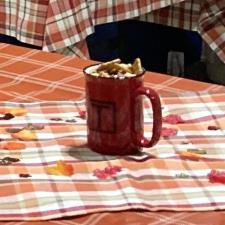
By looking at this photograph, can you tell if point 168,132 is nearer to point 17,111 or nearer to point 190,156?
point 190,156

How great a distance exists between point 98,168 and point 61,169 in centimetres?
4

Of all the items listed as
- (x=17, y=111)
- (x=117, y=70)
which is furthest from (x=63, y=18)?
(x=117, y=70)

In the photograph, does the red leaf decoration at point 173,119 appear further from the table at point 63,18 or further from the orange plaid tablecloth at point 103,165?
the table at point 63,18

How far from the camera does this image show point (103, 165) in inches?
35.9

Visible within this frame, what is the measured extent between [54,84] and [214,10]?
1.22 meters

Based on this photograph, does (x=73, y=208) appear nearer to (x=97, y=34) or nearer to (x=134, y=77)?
(x=134, y=77)

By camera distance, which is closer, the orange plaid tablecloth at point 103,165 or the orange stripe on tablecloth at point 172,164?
the orange plaid tablecloth at point 103,165

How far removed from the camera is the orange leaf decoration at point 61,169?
0.89 meters

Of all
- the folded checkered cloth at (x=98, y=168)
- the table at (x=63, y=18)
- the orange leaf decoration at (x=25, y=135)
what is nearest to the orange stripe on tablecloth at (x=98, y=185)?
the folded checkered cloth at (x=98, y=168)

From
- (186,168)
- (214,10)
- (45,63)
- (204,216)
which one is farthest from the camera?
(214,10)

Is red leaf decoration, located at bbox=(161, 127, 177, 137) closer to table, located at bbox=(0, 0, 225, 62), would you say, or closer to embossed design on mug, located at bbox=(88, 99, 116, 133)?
embossed design on mug, located at bbox=(88, 99, 116, 133)

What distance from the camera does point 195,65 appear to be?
2922 millimetres

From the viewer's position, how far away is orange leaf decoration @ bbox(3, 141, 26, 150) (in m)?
0.96

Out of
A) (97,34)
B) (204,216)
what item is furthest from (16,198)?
(97,34)
